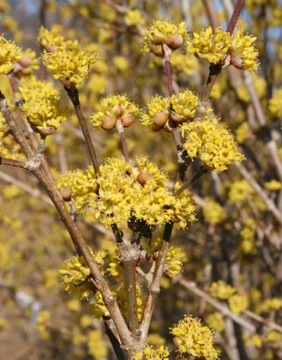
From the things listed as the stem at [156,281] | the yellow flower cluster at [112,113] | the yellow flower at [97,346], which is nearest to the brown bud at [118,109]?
the yellow flower cluster at [112,113]

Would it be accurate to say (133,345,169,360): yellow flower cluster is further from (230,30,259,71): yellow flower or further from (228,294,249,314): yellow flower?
(228,294,249,314): yellow flower

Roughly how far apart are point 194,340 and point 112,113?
0.61 m

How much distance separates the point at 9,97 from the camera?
2016mm

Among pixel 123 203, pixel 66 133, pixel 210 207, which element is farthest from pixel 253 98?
pixel 66 133

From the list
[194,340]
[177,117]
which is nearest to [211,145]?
[177,117]

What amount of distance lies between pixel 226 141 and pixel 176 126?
0.16 metres

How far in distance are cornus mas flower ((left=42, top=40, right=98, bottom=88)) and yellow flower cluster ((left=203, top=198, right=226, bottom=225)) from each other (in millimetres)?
1813

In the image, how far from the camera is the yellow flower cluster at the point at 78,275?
124 cm

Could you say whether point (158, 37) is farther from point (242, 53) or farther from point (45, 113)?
point (45, 113)

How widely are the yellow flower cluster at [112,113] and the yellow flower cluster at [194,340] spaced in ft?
1.78

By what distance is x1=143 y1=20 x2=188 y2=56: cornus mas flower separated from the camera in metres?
1.39

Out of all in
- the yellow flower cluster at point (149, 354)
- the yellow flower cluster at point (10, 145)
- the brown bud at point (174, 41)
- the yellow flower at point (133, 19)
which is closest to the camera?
the yellow flower cluster at point (149, 354)

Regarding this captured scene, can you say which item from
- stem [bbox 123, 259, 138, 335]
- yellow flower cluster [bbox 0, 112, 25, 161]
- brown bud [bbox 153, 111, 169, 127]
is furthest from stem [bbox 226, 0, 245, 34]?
yellow flower cluster [bbox 0, 112, 25, 161]

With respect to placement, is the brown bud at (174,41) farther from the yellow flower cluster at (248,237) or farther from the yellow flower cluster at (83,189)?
the yellow flower cluster at (248,237)
